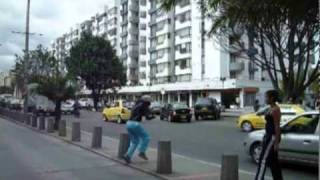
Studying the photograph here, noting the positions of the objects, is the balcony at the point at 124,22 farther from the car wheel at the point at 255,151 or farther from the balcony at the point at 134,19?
the car wheel at the point at 255,151

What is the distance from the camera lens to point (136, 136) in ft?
47.7

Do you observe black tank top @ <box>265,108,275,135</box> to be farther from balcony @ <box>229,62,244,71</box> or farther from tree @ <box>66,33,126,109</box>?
tree @ <box>66,33,126,109</box>

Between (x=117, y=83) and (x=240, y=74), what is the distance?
58.7 ft

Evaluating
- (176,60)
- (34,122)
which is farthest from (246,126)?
(176,60)

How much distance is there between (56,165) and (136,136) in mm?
2103

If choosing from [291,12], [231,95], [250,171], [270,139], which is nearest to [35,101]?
[231,95]

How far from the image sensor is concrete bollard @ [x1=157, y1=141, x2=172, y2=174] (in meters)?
12.4

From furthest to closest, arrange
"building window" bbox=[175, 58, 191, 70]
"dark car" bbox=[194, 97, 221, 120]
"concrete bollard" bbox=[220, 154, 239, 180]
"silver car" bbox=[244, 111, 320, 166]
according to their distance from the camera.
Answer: "building window" bbox=[175, 58, 191, 70], "dark car" bbox=[194, 97, 221, 120], "silver car" bbox=[244, 111, 320, 166], "concrete bollard" bbox=[220, 154, 239, 180]

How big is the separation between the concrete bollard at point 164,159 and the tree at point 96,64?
68.2 m

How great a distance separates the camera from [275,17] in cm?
699

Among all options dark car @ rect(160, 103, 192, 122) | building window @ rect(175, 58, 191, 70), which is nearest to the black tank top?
dark car @ rect(160, 103, 192, 122)

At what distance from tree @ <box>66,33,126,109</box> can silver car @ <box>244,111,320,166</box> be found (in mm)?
67412

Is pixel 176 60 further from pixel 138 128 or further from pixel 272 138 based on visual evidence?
pixel 272 138

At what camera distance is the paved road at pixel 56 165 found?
12367 millimetres
